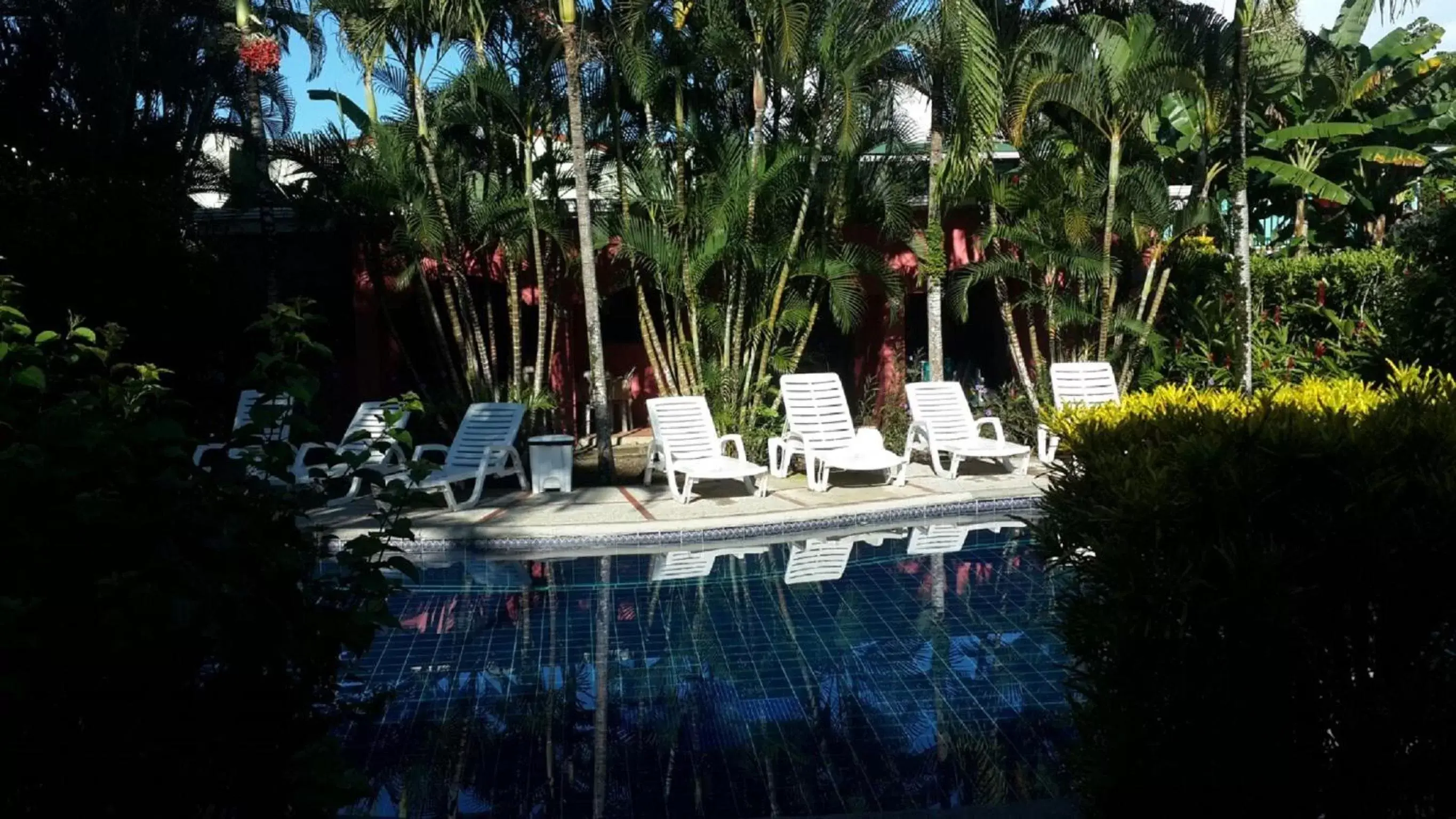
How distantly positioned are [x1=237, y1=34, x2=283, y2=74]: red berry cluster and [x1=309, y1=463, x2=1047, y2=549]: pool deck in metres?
4.99

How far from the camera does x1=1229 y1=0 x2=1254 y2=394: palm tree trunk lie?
12.1 m

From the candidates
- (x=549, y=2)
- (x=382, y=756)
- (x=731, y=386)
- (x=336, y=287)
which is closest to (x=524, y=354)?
(x=336, y=287)

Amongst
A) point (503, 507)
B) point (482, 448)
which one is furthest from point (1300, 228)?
point (503, 507)

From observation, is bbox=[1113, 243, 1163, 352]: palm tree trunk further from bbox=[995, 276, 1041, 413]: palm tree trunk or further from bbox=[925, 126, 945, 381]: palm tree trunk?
bbox=[925, 126, 945, 381]: palm tree trunk

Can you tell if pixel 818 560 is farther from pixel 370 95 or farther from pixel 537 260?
pixel 370 95

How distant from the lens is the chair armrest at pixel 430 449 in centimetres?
1089

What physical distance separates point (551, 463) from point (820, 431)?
108 inches

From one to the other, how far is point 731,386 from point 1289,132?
8750mm

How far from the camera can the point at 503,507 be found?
10.4 metres

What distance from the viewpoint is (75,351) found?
266 cm

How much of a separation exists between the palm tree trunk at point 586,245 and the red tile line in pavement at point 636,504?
2.07 ft

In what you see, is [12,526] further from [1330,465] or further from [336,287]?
[336,287]

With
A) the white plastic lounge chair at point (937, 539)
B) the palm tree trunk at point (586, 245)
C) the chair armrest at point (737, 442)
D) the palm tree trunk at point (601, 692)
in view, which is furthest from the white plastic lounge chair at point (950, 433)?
the palm tree trunk at point (601, 692)

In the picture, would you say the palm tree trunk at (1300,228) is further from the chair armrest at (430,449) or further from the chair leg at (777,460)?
the chair armrest at (430,449)
